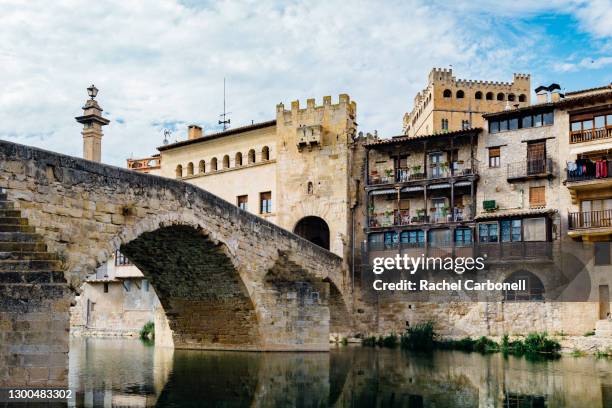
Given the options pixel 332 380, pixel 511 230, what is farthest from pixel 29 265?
pixel 511 230

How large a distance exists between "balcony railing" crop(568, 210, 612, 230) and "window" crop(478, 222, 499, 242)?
320 centimetres

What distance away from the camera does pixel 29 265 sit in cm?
1434

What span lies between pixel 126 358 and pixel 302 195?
558 inches

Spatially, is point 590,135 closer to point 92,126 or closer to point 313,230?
point 313,230

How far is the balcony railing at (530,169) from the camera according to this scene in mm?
32094

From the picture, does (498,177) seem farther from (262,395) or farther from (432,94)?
(432,94)

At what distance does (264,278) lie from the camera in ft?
84.6

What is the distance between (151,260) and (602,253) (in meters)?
18.7

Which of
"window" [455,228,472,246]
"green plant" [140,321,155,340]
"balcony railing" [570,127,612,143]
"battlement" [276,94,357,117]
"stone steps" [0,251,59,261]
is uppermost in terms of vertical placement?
"battlement" [276,94,357,117]

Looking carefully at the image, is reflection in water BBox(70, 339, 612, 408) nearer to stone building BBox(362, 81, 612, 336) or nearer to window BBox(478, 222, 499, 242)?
stone building BBox(362, 81, 612, 336)

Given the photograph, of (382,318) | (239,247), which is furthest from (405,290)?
(239,247)

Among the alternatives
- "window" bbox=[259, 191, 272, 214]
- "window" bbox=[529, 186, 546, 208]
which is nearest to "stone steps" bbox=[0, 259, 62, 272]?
"window" bbox=[529, 186, 546, 208]

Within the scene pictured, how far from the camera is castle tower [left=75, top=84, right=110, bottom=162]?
25672 mm

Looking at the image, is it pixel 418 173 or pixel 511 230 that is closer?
pixel 511 230
